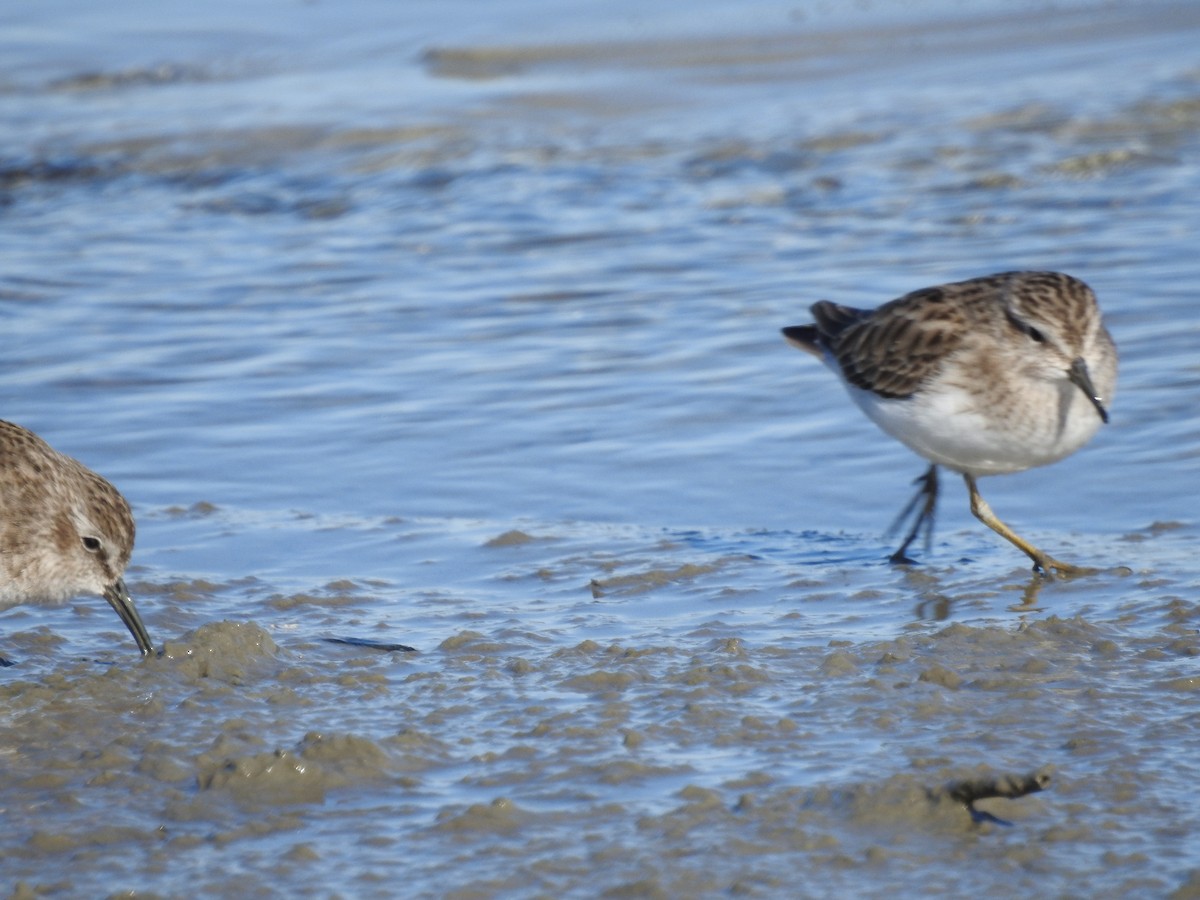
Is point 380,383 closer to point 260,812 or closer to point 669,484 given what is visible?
point 669,484

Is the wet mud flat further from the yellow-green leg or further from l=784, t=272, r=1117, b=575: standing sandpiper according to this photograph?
l=784, t=272, r=1117, b=575: standing sandpiper

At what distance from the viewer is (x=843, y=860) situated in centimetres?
383

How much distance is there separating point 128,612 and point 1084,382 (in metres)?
3.42

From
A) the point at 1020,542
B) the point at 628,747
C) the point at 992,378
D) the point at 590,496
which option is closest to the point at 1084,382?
the point at 992,378

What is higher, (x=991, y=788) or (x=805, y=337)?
(x=805, y=337)

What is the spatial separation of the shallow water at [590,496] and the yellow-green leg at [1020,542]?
127mm

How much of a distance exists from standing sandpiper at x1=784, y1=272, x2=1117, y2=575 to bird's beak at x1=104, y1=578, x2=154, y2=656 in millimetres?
2736

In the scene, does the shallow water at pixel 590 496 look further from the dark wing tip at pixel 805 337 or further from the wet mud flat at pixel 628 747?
the dark wing tip at pixel 805 337

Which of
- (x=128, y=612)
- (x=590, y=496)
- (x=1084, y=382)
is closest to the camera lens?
(x=128, y=612)

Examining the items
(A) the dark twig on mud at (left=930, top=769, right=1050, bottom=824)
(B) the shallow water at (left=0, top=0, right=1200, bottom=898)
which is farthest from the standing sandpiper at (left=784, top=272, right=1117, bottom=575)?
(A) the dark twig on mud at (left=930, top=769, right=1050, bottom=824)

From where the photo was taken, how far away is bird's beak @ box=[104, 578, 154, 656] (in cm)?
545

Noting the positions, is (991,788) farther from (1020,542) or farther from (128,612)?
(128,612)

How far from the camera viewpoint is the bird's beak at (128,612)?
545 centimetres

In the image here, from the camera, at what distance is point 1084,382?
600cm
